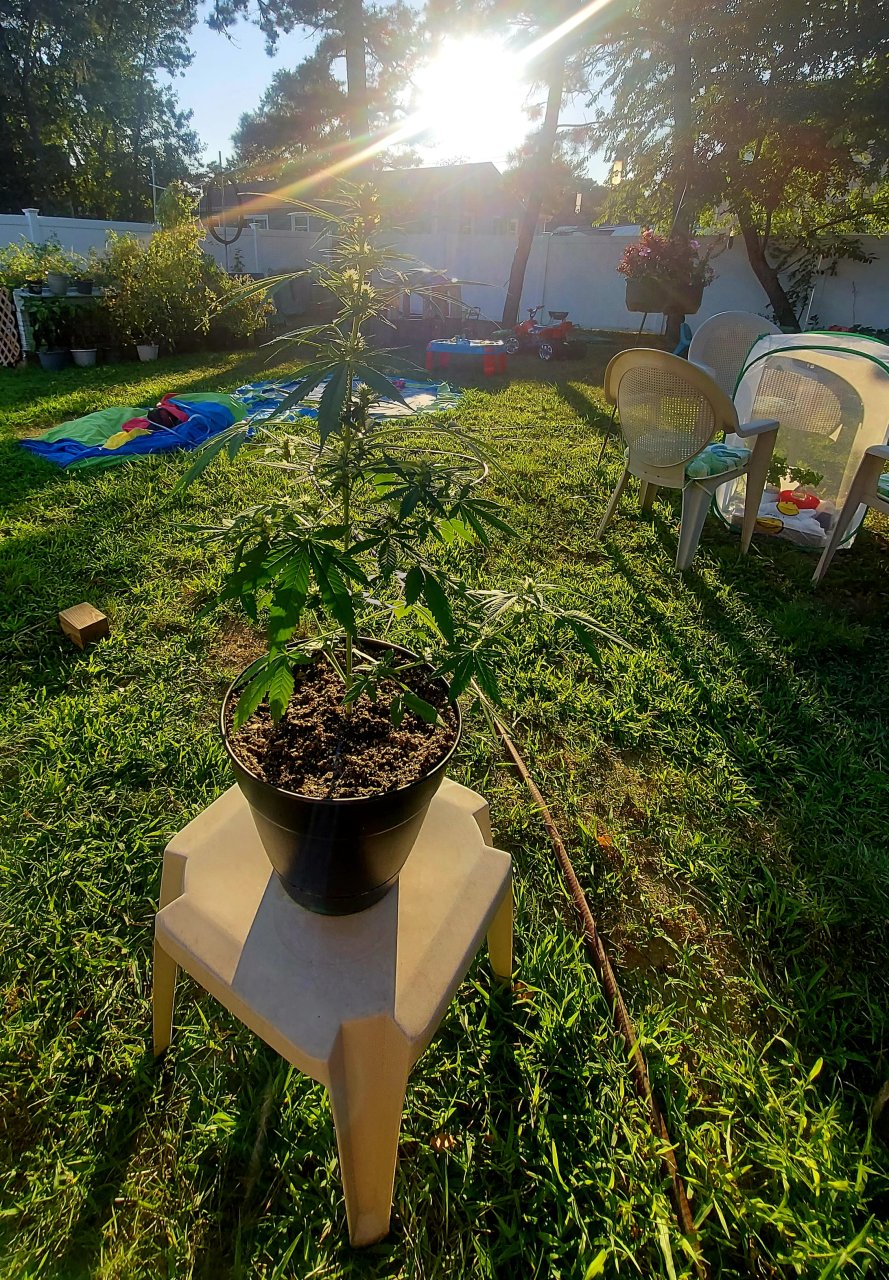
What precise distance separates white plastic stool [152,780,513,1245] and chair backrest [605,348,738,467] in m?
2.50

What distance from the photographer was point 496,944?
1363 millimetres

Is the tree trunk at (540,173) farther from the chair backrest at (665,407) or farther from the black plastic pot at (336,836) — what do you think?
the black plastic pot at (336,836)

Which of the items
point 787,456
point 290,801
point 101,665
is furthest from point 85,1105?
point 787,456

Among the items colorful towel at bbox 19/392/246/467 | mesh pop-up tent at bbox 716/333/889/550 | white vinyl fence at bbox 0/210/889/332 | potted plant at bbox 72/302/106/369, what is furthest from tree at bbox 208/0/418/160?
mesh pop-up tent at bbox 716/333/889/550

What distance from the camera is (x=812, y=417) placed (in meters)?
3.46

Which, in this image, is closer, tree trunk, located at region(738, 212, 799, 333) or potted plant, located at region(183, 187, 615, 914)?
potted plant, located at region(183, 187, 615, 914)

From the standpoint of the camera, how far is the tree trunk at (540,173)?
1017cm

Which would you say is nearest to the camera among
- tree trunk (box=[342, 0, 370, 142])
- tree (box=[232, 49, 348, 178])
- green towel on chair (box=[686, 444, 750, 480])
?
green towel on chair (box=[686, 444, 750, 480])

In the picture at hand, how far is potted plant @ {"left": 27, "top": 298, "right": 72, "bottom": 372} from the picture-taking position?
7.18m

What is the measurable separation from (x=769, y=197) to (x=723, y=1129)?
11.6 metres

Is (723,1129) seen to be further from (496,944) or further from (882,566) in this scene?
(882,566)

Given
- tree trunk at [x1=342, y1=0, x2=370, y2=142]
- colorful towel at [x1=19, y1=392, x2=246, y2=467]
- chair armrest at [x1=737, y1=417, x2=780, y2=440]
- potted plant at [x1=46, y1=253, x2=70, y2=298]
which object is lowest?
colorful towel at [x1=19, y1=392, x2=246, y2=467]

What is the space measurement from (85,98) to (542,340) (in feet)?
68.7

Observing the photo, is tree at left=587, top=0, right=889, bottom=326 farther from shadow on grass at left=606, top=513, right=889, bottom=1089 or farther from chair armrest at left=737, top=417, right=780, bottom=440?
shadow on grass at left=606, top=513, right=889, bottom=1089
